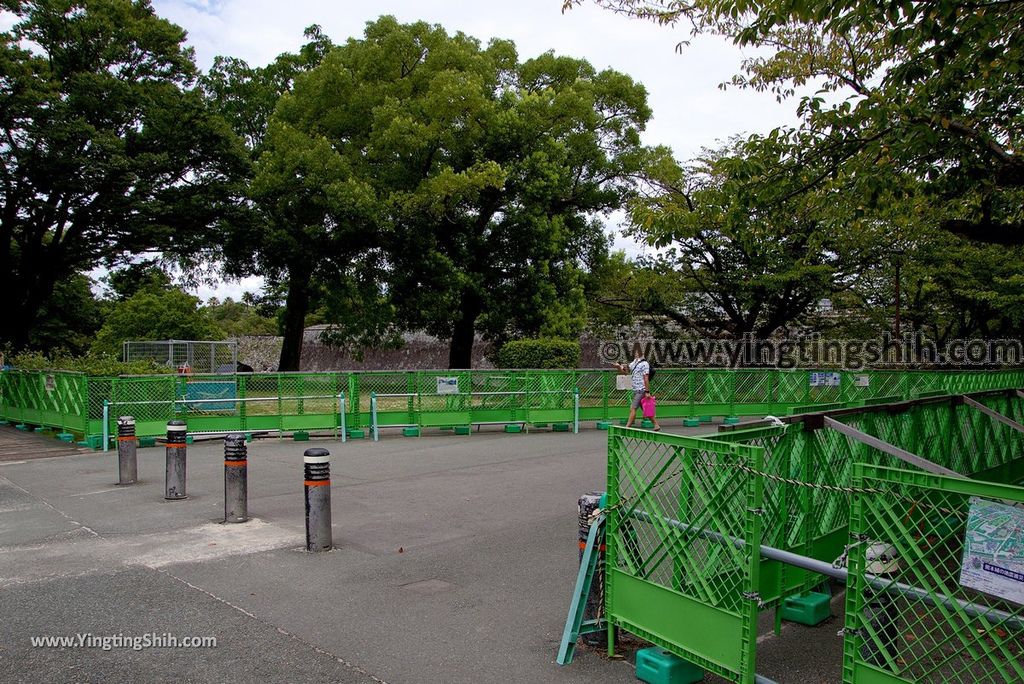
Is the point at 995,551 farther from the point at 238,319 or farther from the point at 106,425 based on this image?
the point at 238,319

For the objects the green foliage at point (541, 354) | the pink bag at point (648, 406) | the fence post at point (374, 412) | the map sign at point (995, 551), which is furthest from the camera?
the green foliage at point (541, 354)

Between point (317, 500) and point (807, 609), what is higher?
point (317, 500)

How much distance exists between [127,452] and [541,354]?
14224 mm

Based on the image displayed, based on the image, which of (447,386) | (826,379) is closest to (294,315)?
(447,386)

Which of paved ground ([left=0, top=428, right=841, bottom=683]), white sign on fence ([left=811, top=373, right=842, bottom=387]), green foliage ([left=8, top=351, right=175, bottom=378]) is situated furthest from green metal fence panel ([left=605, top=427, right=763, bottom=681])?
white sign on fence ([left=811, top=373, right=842, bottom=387])

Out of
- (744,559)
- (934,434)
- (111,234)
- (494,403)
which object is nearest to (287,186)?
(111,234)

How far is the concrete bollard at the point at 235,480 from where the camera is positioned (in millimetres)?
8508

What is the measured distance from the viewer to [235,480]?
8.57 meters

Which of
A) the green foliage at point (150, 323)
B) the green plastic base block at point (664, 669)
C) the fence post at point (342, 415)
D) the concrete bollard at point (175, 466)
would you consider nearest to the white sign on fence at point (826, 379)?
the fence post at point (342, 415)

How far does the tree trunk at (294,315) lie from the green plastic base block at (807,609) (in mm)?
26172

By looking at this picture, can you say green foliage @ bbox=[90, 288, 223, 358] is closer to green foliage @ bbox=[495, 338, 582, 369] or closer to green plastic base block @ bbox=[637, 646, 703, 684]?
green foliage @ bbox=[495, 338, 582, 369]

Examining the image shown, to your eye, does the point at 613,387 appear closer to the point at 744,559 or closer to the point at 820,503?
the point at 820,503

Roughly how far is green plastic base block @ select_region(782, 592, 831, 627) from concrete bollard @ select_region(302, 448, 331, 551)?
421 cm

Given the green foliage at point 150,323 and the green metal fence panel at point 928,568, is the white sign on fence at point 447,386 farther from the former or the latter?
the green foliage at point 150,323
